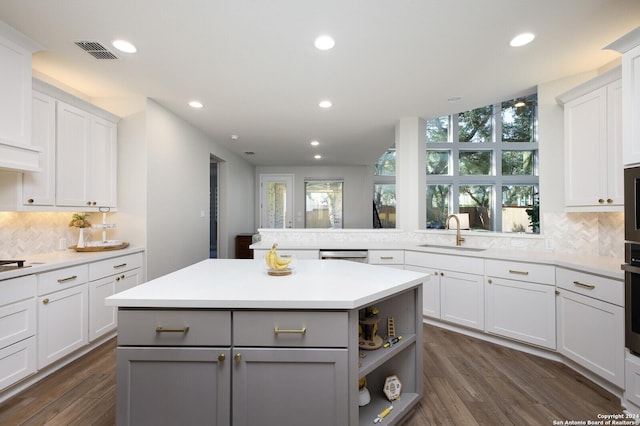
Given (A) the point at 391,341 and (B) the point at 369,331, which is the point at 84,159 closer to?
(B) the point at 369,331

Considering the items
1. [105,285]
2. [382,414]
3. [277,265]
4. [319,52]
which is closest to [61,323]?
[105,285]

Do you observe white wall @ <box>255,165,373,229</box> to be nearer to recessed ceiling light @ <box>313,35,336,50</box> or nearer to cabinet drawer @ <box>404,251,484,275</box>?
cabinet drawer @ <box>404,251,484,275</box>

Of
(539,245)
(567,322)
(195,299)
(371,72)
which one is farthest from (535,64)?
(195,299)

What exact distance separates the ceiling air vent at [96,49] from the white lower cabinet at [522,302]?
3.75 metres

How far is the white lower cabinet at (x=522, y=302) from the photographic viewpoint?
7.70ft

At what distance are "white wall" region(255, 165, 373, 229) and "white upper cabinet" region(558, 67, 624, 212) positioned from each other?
5.40 metres

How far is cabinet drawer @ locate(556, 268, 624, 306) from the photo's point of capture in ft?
5.95

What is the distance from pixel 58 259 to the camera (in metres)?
2.35

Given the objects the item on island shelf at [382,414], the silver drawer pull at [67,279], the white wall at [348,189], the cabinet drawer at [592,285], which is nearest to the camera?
the item on island shelf at [382,414]

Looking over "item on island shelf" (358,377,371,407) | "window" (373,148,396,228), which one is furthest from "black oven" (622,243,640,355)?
"window" (373,148,396,228)

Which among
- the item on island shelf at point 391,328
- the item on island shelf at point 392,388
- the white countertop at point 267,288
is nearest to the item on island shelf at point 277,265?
the white countertop at point 267,288

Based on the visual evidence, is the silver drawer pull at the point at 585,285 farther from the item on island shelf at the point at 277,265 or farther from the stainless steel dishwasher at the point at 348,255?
the item on island shelf at the point at 277,265

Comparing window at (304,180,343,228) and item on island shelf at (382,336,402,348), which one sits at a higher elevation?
window at (304,180,343,228)

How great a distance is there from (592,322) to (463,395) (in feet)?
3.41
